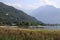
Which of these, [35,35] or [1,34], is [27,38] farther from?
[1,34]

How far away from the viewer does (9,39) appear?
425 inches

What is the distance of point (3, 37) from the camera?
11.1 metres

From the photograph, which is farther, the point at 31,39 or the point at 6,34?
the point at 6,34

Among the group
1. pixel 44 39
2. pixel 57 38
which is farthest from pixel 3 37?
pixel 57 38

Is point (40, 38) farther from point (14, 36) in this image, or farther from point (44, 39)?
point (14, 36)

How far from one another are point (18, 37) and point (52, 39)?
5.56 feet

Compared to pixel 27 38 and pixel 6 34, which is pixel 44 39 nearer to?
pixel 27 38

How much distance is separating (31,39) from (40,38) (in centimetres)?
53

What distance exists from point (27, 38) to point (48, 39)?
1071 mm

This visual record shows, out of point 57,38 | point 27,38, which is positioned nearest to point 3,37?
point 27,38

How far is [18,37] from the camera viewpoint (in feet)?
36.8

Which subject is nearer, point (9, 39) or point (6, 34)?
point (9, 39)

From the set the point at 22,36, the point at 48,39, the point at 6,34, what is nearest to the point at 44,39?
the point at 48,39

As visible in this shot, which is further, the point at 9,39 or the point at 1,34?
the point at 1,34
